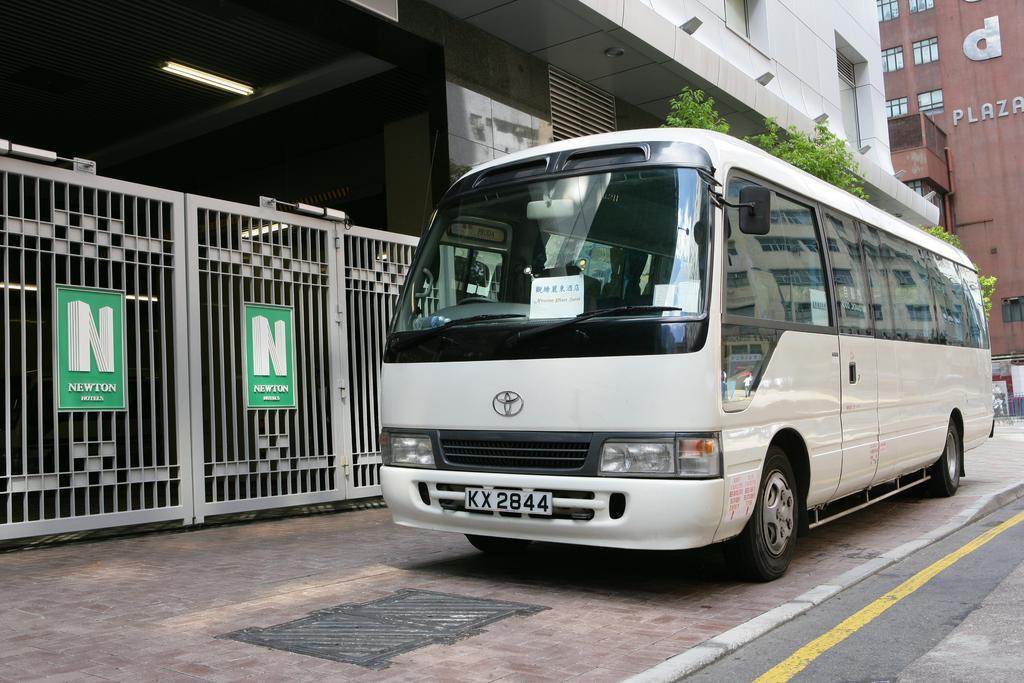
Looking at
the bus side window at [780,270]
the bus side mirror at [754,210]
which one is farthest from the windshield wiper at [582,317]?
the bus side mirror at [754,210]

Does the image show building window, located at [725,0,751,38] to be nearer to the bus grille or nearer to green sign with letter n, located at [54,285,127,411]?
green sign with letter n, located at [54,285,127,411]

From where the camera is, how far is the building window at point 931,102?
5628 centimetres

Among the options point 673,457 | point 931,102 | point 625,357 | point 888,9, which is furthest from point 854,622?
point 888,9

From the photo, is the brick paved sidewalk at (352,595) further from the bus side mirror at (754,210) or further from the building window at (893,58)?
the building window at (893,58)

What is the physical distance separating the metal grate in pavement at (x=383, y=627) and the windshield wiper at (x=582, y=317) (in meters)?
1.53

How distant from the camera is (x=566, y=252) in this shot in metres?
5.70

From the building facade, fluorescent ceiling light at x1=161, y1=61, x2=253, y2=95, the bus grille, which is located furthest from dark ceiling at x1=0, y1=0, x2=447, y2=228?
the building facade

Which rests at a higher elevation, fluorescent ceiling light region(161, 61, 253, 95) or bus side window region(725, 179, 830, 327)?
fluorescent ceiling light region(161, 61, 253, 95)

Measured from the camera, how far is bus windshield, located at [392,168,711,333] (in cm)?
539

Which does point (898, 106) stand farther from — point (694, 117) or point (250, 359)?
point (250, 359)

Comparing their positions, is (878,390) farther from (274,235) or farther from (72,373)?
(72,373)

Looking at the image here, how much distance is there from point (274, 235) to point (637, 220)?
511 cm

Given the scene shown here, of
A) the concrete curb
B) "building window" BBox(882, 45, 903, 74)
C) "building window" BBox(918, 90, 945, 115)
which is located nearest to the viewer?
the concrete curb

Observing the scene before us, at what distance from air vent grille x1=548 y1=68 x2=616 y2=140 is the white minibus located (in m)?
7.47
